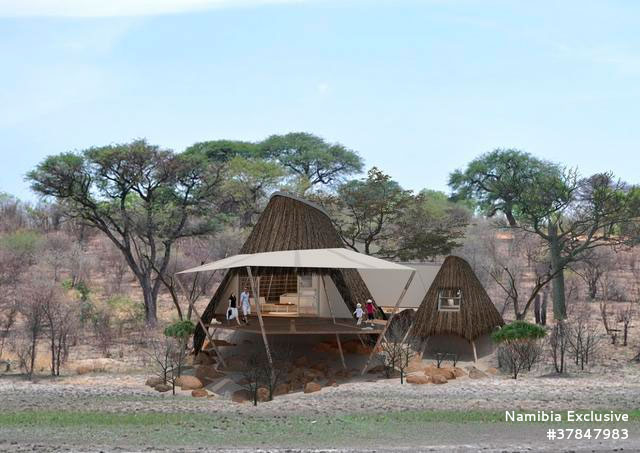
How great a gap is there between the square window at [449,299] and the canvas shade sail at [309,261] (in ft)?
14.2

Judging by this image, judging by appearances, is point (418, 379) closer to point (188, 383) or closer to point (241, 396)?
point (241, 396)

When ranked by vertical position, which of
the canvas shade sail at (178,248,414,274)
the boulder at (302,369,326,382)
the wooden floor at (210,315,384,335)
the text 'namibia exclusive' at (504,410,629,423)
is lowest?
the text 'namibia exclusive' at (504,410,629,423)

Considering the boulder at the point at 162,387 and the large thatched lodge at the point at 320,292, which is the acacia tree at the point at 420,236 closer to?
the large thatched lodge at the point at 320,292

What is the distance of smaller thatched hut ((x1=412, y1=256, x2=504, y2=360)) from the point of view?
2531 centimetres

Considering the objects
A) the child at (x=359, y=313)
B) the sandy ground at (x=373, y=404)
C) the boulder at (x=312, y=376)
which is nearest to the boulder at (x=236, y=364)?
the boulder at (x=312, y=376)

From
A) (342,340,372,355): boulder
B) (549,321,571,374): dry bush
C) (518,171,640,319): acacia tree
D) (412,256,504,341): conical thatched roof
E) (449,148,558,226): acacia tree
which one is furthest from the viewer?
(449,148,558,226): acacia tree

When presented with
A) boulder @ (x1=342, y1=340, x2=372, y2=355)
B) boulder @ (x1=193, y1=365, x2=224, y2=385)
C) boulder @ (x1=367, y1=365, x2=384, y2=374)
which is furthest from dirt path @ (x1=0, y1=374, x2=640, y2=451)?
boulder @ (x1=342, y1=340, x2=372, y2=355)

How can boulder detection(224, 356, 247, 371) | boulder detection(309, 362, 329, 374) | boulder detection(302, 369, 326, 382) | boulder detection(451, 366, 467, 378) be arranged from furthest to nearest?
boulder detection(224, 356, 247, 371), boulder detection(309, 362, 329, 374), boulder detection(451, 366, 467, 378), boulder detection(302, 369, 326, 382)

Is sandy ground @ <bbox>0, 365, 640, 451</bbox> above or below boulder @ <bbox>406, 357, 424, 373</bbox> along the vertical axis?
below

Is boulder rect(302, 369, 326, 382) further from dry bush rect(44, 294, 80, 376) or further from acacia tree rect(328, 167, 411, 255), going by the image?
acacia tree rect(328, 167, 411, 255)

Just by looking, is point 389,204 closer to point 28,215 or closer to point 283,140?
point 283,140

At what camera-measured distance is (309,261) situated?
21.2 meters

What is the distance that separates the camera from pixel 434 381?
773 inches

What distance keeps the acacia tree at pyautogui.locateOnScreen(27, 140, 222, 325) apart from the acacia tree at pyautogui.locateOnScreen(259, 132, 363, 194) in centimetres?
1967
